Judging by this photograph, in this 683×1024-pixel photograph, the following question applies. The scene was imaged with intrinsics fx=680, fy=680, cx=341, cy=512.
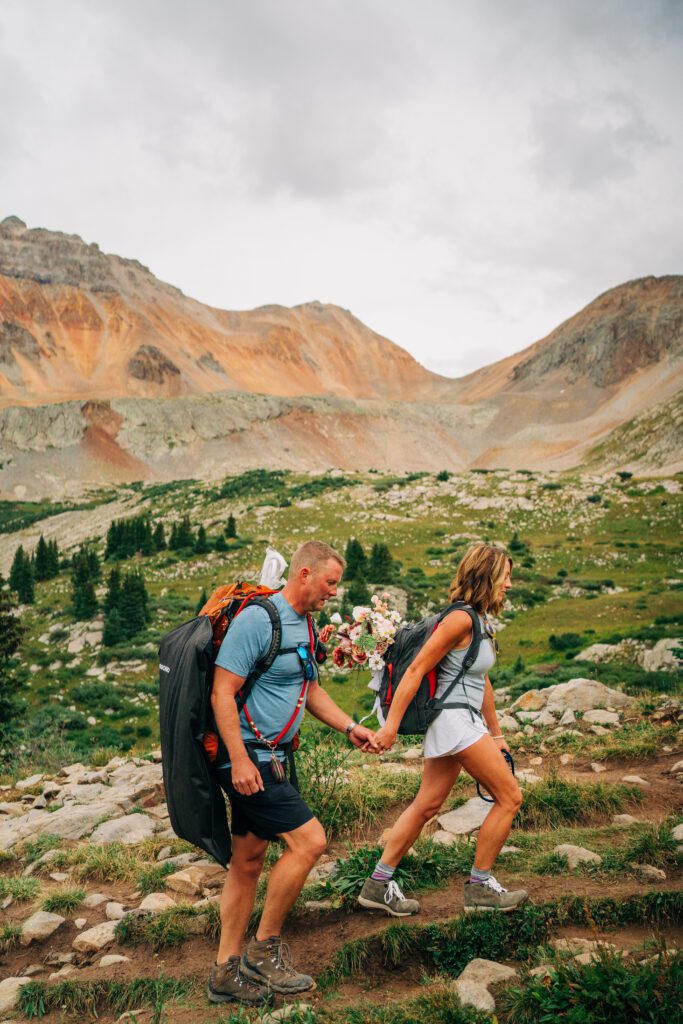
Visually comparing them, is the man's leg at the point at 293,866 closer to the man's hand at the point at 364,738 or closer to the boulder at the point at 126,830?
the man's hand at the point at 364,738

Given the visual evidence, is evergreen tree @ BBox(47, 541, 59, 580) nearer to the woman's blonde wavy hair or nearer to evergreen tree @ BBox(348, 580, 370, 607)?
evergreen tree @ BBox(348, 580, 370, 607)

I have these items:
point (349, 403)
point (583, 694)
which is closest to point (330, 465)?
point (349, 403)

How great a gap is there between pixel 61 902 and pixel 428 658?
3.75m

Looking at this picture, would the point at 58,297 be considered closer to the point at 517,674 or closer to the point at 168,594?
the point at 168,594

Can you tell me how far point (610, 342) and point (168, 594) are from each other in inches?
4472

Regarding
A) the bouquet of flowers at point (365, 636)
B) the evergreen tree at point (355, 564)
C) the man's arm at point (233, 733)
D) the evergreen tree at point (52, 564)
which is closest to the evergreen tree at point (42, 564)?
the evergreen tree at point (52, 564)

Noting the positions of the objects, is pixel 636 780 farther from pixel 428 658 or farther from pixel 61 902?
pixel 61 902

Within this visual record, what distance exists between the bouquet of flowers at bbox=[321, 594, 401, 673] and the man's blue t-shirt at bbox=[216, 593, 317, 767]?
0.61m

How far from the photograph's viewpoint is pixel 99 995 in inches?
161

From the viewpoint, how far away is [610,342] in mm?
126500

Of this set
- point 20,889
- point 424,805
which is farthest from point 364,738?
point 20,889

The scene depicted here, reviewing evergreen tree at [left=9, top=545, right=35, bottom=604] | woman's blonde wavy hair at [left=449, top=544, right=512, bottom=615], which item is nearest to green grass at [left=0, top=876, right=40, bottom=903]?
woman's blonde wavy hair at [left=449, top=544, right=512, bottom=615]

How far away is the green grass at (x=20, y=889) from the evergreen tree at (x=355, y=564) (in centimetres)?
2658

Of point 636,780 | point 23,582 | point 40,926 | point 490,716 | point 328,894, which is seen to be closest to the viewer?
point 490,716
